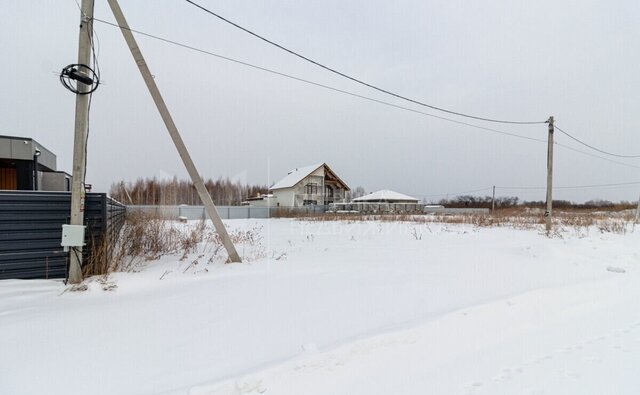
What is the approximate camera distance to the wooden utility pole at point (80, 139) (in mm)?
4316

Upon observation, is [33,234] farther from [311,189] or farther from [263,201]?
[263,201]

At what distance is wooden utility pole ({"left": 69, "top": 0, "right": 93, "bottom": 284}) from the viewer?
4.32m

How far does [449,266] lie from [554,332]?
271 centimetres

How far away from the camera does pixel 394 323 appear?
3.36m

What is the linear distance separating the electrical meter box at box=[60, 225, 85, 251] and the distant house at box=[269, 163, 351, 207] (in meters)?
32.1

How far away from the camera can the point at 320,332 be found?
3.12 m

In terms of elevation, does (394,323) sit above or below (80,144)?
below

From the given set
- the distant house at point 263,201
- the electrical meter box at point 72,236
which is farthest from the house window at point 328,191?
the electrical meter box at point 72,236

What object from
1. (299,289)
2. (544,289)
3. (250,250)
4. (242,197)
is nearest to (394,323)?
(299,289)

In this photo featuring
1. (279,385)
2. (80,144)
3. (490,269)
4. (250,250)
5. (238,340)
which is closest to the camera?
(279,385)

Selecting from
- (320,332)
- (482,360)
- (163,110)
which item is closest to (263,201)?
(163,110)

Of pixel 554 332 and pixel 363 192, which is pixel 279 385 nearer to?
pixel 554 332

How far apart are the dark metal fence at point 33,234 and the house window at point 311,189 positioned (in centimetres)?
3257

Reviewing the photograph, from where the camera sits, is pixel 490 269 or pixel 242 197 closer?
pixel 490 269
